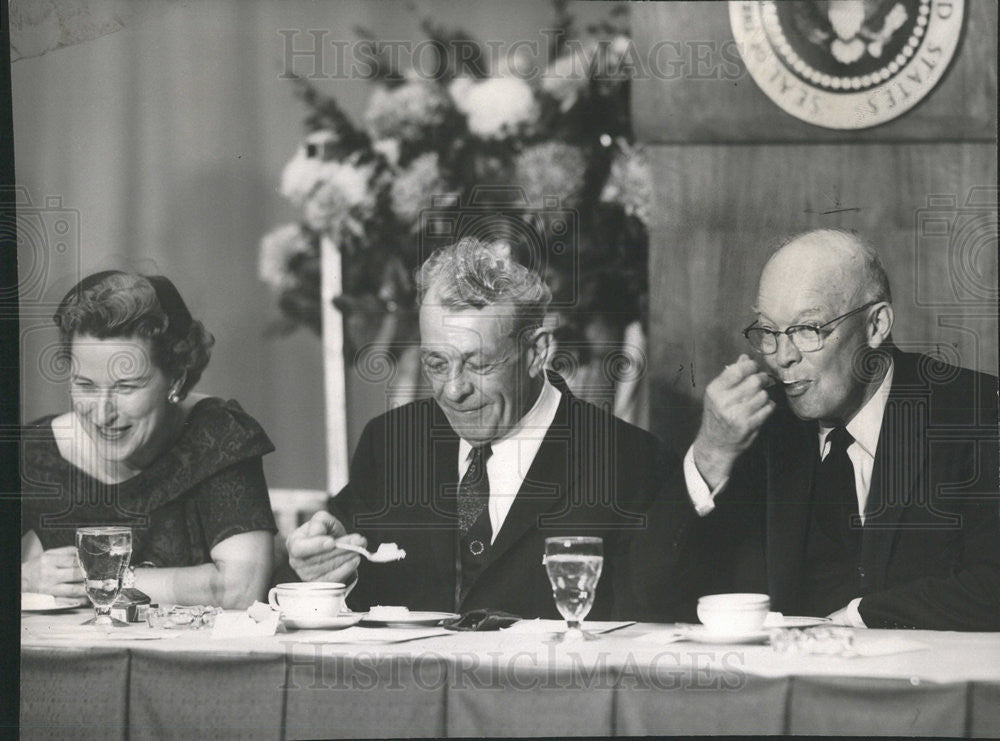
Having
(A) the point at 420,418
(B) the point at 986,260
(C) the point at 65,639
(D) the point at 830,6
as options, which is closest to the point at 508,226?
(A) the point at 420,418

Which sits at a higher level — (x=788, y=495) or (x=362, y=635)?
(x=788, y=495)

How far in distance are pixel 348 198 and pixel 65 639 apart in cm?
115

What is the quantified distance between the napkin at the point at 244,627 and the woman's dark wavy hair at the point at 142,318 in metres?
0.65

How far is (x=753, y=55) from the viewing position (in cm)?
306

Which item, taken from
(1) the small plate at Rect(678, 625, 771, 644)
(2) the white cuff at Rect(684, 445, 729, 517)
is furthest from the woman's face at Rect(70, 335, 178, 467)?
(1) the small plate at Rect(678, 625, 771, 644)

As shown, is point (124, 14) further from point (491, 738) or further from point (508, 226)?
point (491, 738)

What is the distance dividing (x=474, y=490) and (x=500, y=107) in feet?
2.88

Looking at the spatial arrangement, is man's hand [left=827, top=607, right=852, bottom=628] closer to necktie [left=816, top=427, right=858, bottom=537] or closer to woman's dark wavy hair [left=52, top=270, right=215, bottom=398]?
necktie [left=816, top=427, right=858, bottom=537]

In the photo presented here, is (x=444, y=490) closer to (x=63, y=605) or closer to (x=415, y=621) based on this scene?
(x=415, y=621)

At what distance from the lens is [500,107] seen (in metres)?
3.05

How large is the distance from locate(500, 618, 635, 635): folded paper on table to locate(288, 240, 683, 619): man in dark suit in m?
0.29

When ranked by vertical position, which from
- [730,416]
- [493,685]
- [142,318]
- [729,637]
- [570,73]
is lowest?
[493,685]

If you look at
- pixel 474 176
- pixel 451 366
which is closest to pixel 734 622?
pixel 451 366

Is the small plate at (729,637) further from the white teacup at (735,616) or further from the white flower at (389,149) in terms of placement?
the white flower at (389,149)
